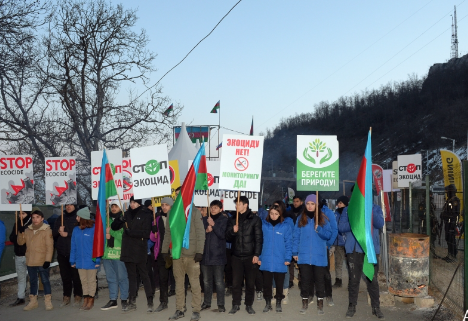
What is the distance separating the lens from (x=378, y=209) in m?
8.55

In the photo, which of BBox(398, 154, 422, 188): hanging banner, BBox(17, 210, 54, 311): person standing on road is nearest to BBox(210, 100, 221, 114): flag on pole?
BBox(398, 154, 422, 188): hanging banner

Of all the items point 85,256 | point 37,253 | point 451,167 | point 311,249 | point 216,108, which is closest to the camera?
point 311,249

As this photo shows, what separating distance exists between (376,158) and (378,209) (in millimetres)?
119271

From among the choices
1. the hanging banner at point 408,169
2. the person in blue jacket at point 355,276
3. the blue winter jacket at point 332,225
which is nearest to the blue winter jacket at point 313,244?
the blue winter jacket at point 332,225

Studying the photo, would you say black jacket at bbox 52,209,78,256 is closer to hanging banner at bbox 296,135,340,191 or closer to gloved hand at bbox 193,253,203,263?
gloved hand at bbox 193,253,203,263

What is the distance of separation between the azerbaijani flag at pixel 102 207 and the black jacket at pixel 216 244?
178cm

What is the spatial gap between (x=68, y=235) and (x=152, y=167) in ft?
7.11

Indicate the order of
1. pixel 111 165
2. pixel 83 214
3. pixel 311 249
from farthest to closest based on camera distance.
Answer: pixel 111 165, pixel 83 214, pixel 311 249

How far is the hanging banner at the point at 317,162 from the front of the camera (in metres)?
8.80

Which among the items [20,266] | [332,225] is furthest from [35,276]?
[332,225]

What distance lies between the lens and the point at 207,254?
880 cm

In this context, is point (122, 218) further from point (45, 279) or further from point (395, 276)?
point (395, 276)

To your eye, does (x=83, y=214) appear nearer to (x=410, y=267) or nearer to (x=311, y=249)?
(x=311, y=249)

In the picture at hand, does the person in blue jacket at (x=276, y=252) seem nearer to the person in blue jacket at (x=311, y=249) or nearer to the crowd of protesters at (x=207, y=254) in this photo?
the crowd of protesters at (x=207, y=254)
